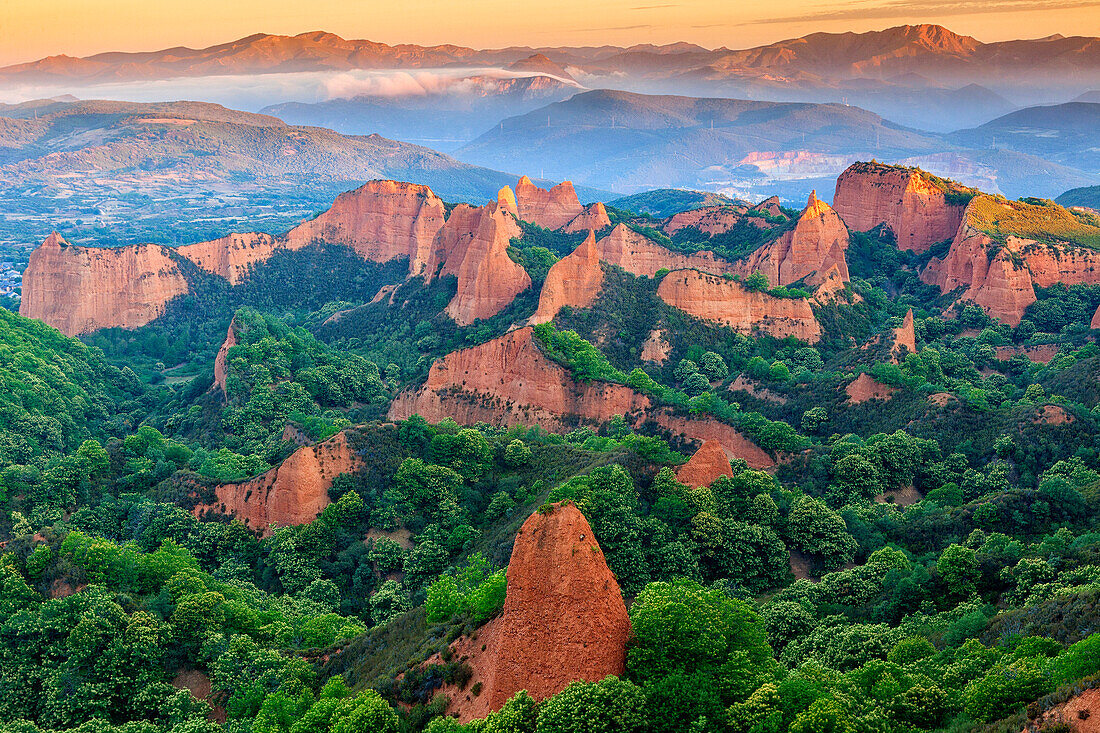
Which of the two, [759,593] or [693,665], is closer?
[693,665]

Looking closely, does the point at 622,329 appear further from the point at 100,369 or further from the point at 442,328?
the point at 100,369

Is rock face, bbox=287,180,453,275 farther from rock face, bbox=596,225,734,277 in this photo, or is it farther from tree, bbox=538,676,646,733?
tree, bbox=538,676,646,733

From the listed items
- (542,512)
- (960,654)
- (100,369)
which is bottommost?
(100,369)

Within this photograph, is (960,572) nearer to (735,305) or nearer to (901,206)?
(735,305)

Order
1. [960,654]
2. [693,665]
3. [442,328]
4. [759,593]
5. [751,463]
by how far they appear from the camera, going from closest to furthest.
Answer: [693,665]
[960,654]
[759,593]
[751,463]
[442,328]

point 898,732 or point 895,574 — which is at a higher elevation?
point 898,732

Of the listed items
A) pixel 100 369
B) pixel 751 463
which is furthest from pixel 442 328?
pixel 751 463
